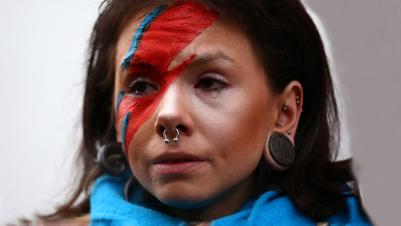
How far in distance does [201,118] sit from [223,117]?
2.4 inches

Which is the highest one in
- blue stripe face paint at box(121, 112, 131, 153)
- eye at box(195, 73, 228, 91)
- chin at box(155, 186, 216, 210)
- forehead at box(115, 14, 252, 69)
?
forehead at box(115, 14, 252, 69)

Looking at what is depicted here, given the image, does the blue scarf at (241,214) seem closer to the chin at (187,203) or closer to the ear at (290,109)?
the chin at (187,203)

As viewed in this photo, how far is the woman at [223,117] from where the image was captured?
1713mm

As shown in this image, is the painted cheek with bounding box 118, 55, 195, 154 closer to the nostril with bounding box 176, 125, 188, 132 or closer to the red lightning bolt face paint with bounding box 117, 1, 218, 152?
the red lightning bolt face paint with bounding box 117, 1, 218, 152

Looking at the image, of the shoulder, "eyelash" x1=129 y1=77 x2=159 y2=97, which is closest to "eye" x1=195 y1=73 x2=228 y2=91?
"eyelash" x1=129 y1=77 x2=159 y2=97

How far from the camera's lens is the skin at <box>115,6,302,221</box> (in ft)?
5.56

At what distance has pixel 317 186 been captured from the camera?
1.91 m

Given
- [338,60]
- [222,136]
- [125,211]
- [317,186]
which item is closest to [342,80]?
[338,60]

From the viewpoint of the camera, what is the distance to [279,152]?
1.82 meters

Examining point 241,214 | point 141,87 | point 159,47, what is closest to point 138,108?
point 141,87

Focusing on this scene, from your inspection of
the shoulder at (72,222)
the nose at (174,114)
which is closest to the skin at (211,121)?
the nose at (174,114)

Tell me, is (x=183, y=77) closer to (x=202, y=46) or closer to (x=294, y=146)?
(x=202, y=46)

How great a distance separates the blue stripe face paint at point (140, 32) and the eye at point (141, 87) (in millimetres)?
57

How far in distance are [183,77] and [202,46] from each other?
10 centimetres
